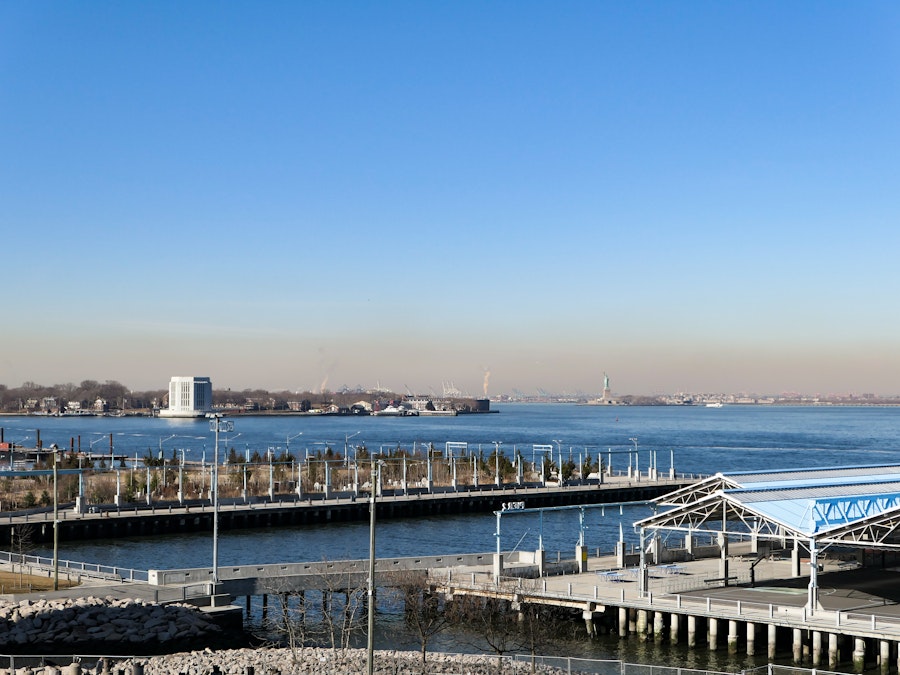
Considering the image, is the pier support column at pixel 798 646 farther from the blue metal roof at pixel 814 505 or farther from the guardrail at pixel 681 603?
the blue metal roof at pixel 814 505

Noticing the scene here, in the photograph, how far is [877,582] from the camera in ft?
156

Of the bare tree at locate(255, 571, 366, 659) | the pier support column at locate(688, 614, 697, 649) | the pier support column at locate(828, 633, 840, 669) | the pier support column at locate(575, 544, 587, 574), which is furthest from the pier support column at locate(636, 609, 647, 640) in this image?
the bare tree at locate(255, 571, 366, 659)

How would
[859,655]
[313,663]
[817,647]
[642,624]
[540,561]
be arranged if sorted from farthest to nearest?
[540,561] < [642,624] < [817,647] < [859,655] < [313,663]

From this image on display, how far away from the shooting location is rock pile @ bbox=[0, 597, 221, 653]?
122 ft

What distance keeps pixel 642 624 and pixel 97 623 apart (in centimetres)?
2025

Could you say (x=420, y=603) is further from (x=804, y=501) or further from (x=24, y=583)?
(x=24, y=583)

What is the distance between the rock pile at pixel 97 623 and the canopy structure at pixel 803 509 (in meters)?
18.4

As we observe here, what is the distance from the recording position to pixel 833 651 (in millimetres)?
38062

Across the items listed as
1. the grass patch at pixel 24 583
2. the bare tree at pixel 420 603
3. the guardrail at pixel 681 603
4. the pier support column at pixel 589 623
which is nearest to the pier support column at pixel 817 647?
the guardrail at pixel 681 603

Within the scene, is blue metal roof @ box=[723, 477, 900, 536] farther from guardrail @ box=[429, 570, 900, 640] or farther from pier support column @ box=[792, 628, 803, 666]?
pier support column @ box=[792, 628, 803, 666]

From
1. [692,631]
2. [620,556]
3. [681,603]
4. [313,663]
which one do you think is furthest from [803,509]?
[313,663]

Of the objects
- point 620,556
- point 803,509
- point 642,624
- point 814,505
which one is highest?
point 814,505

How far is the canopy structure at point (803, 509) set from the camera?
4138 centimetres

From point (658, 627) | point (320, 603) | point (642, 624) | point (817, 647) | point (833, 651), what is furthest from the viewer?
point (320, 603)
